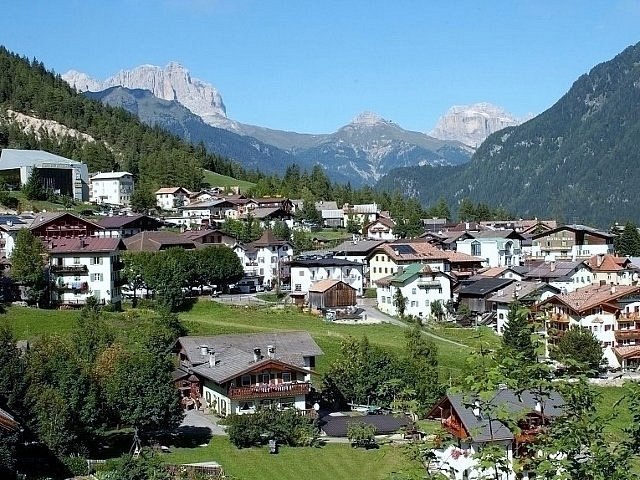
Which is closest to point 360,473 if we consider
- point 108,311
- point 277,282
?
point 108,311

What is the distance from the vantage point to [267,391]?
37562 millimetres

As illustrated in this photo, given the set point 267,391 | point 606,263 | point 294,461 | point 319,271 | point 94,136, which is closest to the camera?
point 294,461

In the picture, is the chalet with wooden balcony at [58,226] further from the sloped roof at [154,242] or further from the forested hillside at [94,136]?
the forested hillside at [94,136]

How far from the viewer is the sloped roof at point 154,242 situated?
63.5 m

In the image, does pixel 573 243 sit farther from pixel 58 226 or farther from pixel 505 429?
pixel 505 429

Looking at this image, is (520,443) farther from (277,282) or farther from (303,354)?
(277,282)

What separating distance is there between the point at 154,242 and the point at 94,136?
75.4 m

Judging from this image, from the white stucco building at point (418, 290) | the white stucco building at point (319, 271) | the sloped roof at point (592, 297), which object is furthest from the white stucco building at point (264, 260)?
the sloped roof at point (592, 297)

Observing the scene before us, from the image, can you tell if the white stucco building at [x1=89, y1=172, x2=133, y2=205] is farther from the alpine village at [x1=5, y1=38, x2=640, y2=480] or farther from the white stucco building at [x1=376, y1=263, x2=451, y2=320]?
the white stucco building at [x1=376, y1=263, x2=451, y2=320]

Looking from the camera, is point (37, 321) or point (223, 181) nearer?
point (37, 321)

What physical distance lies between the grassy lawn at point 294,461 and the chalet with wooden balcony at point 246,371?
3543 mm

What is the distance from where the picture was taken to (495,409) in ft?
30.1

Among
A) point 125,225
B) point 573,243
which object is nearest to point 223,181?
point 125,225

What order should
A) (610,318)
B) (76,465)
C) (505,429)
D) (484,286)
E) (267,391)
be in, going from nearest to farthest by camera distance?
(505,429) < (76,465) < (267,391) < (610,318) < (484,286)
